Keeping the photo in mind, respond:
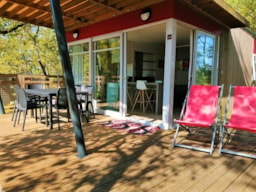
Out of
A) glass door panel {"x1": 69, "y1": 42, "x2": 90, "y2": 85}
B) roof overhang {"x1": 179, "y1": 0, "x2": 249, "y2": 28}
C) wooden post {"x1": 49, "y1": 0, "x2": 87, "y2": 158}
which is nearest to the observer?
wooden post {"x1": 49, "y1": 0, "x2": 87, "y2": 158}

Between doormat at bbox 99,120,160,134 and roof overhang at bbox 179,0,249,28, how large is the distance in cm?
268

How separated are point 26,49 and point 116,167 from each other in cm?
1232

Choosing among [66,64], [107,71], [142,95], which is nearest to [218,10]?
[142,95]

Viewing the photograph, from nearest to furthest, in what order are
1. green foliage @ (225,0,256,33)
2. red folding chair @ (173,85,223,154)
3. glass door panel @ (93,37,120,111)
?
red folding chair @ (173,85,223,154) < glass door panel @ (93,37,120,111) < green foliage @ (225,0,256,33)

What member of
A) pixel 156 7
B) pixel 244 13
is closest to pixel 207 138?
pixel 156 7

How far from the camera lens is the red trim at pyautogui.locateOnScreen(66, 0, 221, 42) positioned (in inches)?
153

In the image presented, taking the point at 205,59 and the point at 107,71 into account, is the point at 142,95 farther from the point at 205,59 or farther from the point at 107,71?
the point at 205,59

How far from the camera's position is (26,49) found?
40.3ft

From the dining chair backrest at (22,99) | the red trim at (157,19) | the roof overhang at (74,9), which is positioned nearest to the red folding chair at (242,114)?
the red trim at (157,19)

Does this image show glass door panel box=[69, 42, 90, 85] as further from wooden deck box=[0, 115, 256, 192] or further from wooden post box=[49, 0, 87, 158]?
wooden post box=[49, 0, 87, 158]

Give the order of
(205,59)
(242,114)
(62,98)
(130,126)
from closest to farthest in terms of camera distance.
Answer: (242,114) → (62,98) → (130,126) → (205,59)

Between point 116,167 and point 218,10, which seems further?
point 218,10

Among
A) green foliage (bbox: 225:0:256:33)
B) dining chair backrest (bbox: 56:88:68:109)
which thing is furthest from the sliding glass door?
green foliage (bbox: 225:0:256:33)

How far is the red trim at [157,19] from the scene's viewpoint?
390 centimetres
